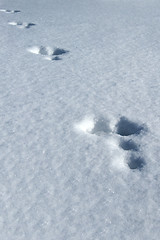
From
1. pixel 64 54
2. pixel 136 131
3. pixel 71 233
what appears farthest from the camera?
pixel 64 54

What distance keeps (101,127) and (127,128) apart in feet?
0.45

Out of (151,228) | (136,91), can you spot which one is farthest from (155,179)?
(136,91)

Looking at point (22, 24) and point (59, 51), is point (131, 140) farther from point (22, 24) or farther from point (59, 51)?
point (22, 24)

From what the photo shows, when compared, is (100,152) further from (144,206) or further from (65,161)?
(144,206)

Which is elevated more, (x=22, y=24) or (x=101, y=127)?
(x=101, y=127)

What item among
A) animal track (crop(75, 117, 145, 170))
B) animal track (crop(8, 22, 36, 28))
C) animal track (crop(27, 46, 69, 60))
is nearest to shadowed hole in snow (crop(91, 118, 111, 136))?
animal track (crop(75, 117, 145, 170))

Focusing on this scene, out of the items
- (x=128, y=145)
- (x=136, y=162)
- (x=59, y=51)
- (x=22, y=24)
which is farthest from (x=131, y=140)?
(x=22, y=24)

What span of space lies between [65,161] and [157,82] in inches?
38.8

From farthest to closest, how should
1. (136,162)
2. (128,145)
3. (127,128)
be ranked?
(127,128) → (128,145) → (136,162)

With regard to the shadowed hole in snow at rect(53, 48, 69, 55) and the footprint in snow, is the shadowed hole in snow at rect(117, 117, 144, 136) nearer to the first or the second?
the footprint in snow

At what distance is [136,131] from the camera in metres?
1.48

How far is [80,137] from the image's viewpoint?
143cm

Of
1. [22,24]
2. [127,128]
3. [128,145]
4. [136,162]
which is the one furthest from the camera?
[22,24]

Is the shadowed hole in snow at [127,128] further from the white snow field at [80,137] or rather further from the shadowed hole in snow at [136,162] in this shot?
the shadowed hole in snow at [136,162]
